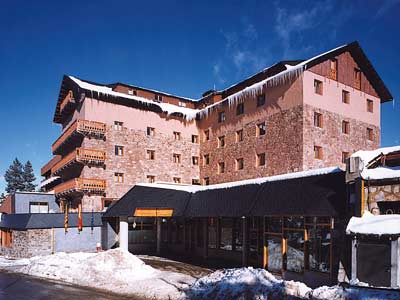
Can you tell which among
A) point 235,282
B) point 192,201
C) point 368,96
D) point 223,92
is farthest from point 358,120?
point 235,282

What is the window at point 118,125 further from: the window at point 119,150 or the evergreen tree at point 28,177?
the evergreen tree at point 28,177

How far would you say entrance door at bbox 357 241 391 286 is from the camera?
13633 millimetres

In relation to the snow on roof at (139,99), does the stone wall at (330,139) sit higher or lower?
lower

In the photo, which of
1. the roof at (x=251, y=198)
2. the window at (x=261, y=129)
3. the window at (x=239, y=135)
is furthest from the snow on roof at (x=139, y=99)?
the roof at (x=251, y=198)

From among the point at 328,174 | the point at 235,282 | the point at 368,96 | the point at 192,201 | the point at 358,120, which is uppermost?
the point at 368,96

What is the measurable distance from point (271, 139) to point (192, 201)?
11.5 m

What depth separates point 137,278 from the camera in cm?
1864

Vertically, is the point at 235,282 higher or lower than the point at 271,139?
lower

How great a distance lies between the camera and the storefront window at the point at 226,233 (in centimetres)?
2531

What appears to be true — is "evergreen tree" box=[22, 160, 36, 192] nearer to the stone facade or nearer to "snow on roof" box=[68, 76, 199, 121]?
"snow on roof" box=[68, 76, 199, 121]

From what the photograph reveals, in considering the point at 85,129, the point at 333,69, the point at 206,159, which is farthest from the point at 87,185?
the point at 333,69

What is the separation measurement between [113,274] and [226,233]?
372 inches

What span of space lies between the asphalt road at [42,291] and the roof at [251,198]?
29.4 ft

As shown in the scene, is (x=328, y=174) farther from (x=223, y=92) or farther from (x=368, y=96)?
(x=223, y=92)
